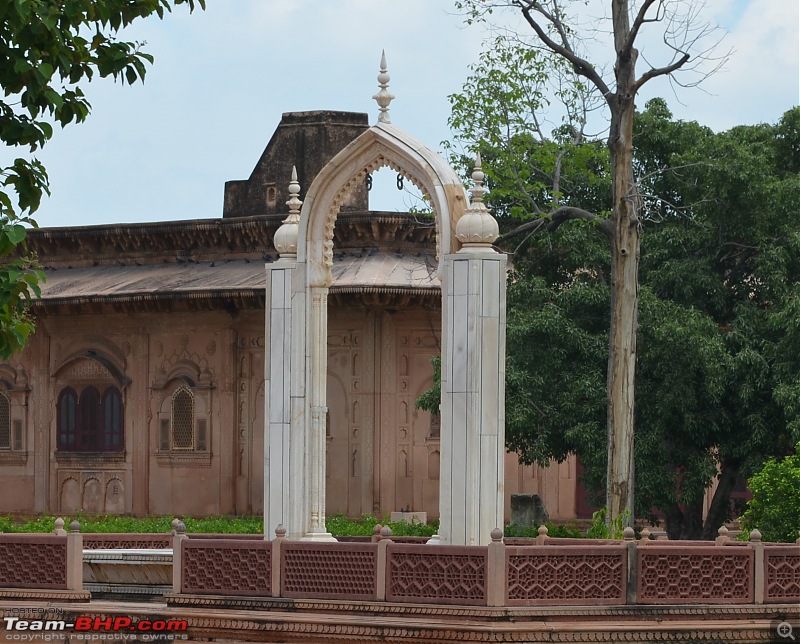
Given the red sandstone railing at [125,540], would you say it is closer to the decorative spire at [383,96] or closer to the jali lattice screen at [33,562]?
the jali lattice screen at [33,562]

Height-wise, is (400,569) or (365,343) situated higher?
(365,343)

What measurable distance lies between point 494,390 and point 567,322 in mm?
7883

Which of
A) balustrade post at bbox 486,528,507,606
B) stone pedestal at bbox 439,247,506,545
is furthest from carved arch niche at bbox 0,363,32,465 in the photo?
balustrade post at bbox 486,528,507,606

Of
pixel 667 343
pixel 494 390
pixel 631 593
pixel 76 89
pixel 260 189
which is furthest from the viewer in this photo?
pixel 260 189

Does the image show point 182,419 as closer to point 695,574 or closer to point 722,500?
point 722,500

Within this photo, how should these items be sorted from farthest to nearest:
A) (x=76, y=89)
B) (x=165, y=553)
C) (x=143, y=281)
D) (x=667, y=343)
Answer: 1. (x=143, y=281)
2. (x=667, y=343)
3. (x=165, y=553)
4. (x=76, y=89)

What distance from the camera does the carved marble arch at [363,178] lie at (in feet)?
42.5

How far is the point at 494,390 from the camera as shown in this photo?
41.2 ft

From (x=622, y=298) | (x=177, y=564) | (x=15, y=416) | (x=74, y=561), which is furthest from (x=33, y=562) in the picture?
(x=15, y=416)

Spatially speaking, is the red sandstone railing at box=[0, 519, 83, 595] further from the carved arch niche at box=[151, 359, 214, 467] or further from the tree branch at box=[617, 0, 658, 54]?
the carved arch niche at box=[151, 359, 214, 467]

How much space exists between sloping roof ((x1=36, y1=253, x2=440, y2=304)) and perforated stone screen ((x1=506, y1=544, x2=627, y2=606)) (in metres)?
10.6

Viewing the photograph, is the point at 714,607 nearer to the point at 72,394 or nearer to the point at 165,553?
the point at 165,553

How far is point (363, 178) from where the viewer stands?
1357 centimetres

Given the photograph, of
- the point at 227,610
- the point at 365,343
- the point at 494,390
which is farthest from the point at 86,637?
the point at 365,343
